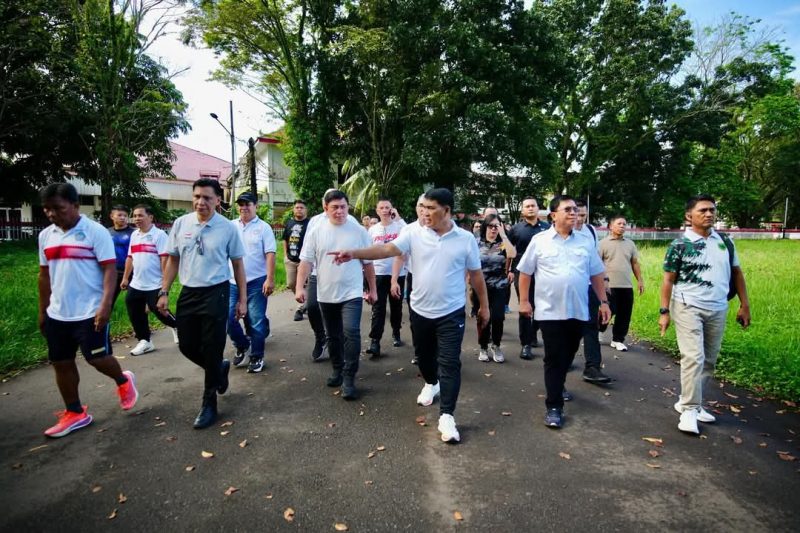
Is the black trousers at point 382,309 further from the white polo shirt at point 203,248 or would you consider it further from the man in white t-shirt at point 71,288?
the man in white t-shirt at point 71,288

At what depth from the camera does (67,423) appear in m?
3.74

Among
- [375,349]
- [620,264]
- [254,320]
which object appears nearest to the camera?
[254,320]

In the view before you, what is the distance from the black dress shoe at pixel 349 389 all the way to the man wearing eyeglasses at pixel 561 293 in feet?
6.17

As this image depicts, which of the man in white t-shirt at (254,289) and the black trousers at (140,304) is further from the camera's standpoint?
the black trousers at (140,304)

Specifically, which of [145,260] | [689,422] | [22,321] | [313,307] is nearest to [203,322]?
[313,307]

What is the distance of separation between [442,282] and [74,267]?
3.07 metres

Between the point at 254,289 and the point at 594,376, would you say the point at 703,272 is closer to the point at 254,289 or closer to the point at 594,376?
the point at 594,376

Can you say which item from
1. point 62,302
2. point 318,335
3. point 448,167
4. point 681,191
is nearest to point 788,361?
point 318,335

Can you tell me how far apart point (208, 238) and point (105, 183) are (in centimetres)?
2074

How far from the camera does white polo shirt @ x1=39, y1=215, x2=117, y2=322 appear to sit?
3594 millimetres

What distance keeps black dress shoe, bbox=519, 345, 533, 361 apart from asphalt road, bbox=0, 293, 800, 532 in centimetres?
87

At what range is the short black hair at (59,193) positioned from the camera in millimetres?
3486

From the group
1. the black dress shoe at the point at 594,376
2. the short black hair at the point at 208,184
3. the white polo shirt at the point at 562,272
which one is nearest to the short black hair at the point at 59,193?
the short black hair at the point at 208,184

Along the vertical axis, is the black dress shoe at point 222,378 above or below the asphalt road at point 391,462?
above
